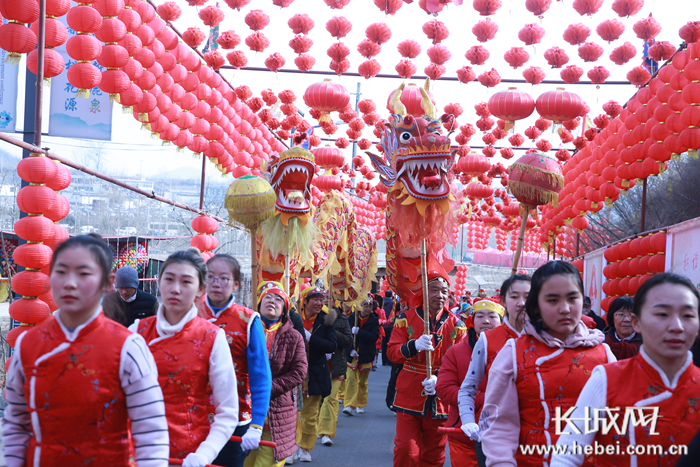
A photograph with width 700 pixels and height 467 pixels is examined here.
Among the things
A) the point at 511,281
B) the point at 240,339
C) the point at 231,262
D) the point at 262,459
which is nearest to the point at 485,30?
the point at 511,281

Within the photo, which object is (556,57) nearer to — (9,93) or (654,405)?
(9,93)

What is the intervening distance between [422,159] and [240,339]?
230 cm

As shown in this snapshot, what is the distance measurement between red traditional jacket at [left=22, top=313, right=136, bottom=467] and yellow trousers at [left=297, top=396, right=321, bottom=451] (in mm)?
4301

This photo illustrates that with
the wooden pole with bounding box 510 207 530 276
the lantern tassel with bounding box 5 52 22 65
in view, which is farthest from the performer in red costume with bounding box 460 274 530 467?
the lantern tassel with bounding box 5 52 22 65

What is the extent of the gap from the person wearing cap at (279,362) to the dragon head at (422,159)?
1290 mm

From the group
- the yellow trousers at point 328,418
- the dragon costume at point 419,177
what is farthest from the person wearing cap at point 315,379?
the dragon costume at point 419,177

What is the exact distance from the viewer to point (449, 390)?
385 cm

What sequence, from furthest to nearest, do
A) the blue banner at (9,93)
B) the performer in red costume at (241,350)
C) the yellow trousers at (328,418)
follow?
the yellow trousers at (328,418), the blue banner at (9,93), the performer in red costume at (241,350)

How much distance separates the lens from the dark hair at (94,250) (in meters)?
1.97

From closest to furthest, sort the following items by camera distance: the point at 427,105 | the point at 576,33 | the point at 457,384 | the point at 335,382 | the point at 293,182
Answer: the point at 457,384 < the point at 427,105 < the point at 293,182 < the point at 335,382 < the point at 576,33

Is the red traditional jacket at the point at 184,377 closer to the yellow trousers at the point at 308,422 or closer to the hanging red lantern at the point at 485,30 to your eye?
the yellow trousers at the point at 308,422

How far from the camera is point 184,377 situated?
2.55 metres

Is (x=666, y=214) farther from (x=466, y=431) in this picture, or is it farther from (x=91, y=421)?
(x=91, y=421)

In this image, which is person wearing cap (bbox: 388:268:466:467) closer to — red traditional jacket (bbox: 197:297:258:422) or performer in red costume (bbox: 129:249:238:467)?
red traditional jacket (bbox: 197:297:258:422)
